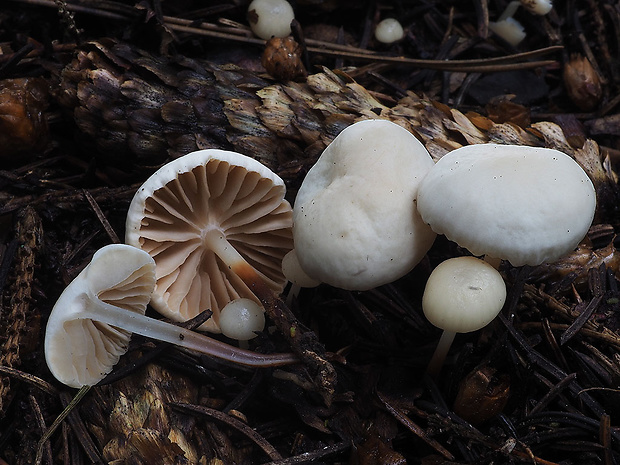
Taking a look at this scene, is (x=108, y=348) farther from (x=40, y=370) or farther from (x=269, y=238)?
(x=269, y=238)

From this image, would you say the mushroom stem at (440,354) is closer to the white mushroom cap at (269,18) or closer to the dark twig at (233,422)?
the dark twig at (233,422)

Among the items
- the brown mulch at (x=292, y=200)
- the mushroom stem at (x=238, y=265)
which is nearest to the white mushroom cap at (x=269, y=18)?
the brown mulch at (x=292, y=200)

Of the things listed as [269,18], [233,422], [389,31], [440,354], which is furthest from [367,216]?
[389,31]

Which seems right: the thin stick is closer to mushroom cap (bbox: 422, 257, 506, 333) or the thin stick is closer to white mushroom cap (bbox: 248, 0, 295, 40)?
mushroom cap (bbox: 422, 257, 506, 333)

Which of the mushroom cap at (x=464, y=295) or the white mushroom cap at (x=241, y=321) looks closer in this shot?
the mushroom cap at (x=464, y=295)

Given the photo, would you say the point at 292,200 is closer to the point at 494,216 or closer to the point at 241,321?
the point at 241,321

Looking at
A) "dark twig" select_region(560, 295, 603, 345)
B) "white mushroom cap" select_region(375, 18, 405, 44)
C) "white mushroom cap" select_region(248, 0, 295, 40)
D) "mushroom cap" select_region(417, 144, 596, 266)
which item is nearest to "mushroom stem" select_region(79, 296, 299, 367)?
"mushroom cap" select_region(417, 144, 596, 266)
